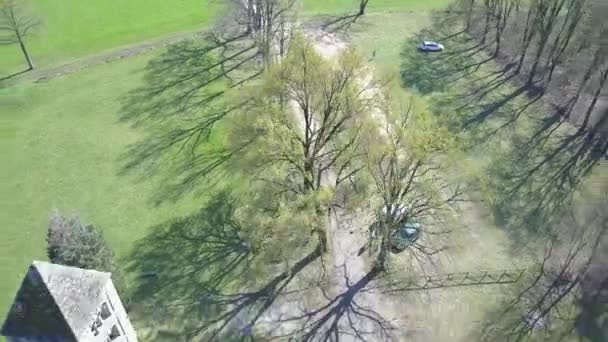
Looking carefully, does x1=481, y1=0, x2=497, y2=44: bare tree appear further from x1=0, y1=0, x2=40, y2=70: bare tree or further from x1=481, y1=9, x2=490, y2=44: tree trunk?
x1=0, y1=0, x2=40, y2=70: bare tree

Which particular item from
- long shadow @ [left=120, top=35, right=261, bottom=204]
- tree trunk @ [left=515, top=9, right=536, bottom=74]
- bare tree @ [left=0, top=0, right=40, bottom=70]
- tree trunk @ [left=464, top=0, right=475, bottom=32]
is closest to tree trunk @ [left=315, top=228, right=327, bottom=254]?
long shadow @ [left=120, top=35, right=261, bottom=204]

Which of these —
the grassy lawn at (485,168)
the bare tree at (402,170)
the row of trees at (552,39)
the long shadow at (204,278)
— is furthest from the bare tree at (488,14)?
the long shadow at (204,278)

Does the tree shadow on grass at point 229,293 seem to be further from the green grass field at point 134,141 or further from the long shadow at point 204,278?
the green grass field at point 134,141

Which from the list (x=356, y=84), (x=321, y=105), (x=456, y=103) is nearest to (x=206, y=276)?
(x=321, y=105)

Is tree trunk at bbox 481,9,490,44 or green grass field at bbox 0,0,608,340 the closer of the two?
green grass field at bbox 0,0,608,340

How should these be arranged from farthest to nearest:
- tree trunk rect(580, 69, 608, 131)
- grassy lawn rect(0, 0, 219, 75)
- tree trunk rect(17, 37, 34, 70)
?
grassy lawn rect(0, 0, 219, 75)
tree trunk rect(17, 37, 34, 70)
tree trunk rect(580, 69, 608, 131)
